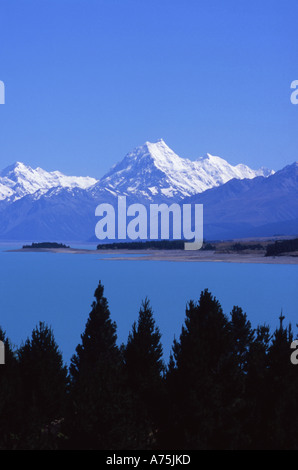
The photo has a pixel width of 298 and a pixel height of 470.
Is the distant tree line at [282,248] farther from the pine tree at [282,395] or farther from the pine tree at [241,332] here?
the pine tree at [282,395]

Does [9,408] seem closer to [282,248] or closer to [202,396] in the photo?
[202,396]

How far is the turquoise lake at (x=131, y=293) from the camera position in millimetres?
64875

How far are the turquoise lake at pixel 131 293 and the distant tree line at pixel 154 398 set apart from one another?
1786 cm

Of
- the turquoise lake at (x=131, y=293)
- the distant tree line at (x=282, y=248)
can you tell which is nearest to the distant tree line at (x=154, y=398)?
the turquoise lake at (x=131, y=293)

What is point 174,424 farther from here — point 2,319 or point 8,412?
point 2,319

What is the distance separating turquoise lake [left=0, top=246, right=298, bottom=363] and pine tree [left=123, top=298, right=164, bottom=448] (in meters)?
16.8

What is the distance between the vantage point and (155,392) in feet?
88.5

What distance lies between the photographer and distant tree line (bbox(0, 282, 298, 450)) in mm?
22781

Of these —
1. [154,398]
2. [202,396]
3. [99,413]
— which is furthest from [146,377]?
[99,413]

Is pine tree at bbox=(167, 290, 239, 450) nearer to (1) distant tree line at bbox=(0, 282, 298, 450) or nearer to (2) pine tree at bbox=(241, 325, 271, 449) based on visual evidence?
(1) distant tree line at bbox=(0, 282, 298, 450)

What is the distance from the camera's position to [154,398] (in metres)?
26.7

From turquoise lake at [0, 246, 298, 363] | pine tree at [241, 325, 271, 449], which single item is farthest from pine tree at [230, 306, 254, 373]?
turquoise lake at [0, 246, 298, 363]
